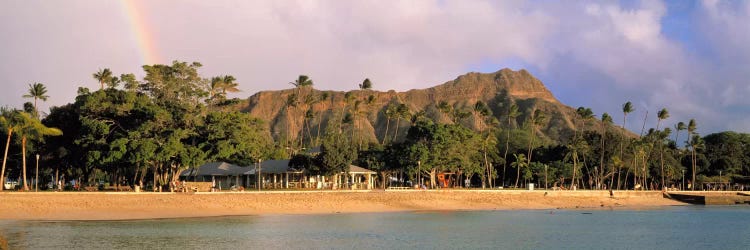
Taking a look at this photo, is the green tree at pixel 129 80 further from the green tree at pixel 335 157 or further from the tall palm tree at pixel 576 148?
the tall palm tree at pixel 576 148

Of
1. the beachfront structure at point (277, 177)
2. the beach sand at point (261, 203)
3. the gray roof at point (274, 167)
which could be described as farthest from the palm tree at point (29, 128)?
the gray roof at point (274, 167)

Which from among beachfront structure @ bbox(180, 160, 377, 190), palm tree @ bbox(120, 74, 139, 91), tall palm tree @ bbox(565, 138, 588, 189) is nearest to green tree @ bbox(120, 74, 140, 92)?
palm tree @ bbox(120, 74, 139, 91)

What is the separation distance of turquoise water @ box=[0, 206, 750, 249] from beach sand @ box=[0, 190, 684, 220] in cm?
356

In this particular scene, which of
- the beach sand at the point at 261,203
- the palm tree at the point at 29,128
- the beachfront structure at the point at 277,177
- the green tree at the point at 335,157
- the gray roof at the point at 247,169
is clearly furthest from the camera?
the gray roof at the point at 247,169

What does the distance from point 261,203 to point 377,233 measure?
59.1 ft

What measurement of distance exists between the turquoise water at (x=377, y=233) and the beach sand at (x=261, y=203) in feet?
11.7

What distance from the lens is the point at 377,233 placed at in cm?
4234

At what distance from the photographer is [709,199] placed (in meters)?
94.8

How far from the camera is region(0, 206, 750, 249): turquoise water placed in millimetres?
35562

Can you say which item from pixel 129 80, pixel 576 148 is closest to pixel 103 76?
pixel 129 80

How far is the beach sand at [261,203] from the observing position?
4941cm

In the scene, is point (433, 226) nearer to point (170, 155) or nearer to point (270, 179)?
point (170, 155)

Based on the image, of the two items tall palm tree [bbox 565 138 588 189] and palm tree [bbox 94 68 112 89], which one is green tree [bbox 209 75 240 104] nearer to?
palm tree [bbox 94 68 112 89]

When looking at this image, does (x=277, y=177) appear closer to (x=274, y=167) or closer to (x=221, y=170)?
(x=274, y=167)
